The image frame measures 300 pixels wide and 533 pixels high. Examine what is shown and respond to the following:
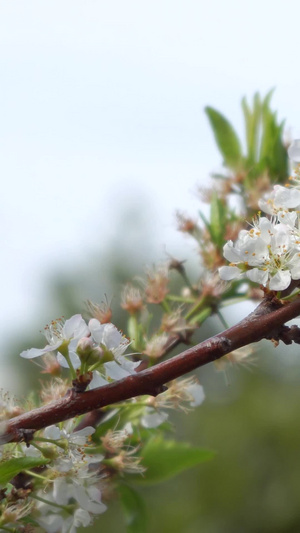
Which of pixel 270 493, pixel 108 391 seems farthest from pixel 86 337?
pixel 270 493

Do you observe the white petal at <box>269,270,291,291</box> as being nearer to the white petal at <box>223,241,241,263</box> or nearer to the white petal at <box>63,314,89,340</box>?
the white petal at <box>223,241,241,263</box>

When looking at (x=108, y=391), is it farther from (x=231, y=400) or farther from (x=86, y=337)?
(x=231, y=400)

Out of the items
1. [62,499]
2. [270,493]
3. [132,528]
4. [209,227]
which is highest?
[209,227]

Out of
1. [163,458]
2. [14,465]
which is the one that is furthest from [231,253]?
[163,458]

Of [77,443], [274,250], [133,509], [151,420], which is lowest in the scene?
[133,509]

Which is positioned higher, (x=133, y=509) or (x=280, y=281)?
(x=280, y=281)

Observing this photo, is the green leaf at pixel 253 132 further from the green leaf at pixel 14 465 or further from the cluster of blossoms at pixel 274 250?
the green leaf at pixel 14 465

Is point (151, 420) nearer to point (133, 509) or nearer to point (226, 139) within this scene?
point (133, 509)
